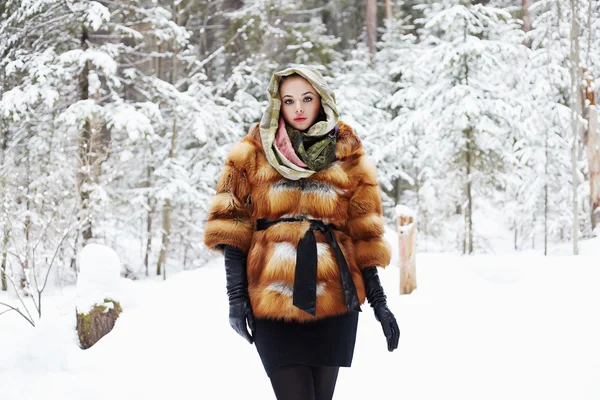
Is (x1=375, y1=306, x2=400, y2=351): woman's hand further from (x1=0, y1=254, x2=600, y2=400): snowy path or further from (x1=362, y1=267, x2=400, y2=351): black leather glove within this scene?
(x1=0, y1=254, x2=600, y2=400): snowy path

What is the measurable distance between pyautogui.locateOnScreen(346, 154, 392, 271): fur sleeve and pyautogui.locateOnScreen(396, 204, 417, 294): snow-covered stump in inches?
175

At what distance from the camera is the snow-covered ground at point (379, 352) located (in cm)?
Result: 412

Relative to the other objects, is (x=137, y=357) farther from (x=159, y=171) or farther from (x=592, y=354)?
(x=159, y=171)

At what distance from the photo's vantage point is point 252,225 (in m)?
2.28

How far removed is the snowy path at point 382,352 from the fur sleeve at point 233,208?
2412 mm

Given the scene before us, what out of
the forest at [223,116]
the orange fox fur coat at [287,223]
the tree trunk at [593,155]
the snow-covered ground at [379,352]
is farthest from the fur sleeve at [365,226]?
the tree trunk at [593,155]

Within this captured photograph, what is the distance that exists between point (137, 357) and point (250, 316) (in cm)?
295

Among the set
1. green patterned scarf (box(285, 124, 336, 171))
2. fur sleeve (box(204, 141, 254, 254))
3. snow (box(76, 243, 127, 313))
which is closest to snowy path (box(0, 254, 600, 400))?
snow (box(76, 243, 127, 313))

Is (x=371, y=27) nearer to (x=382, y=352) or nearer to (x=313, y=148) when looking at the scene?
(x=382, y=352)

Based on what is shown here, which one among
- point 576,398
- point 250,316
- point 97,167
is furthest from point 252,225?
point 97,167

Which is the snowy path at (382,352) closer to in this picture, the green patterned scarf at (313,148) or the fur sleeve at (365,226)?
the fur sleeve at (365,226)

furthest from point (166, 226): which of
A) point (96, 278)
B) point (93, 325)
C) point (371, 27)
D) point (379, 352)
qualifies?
point (371, 27)

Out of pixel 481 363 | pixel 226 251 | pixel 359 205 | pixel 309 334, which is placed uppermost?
pixel 359 205

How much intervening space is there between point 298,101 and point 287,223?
55 centimetres
